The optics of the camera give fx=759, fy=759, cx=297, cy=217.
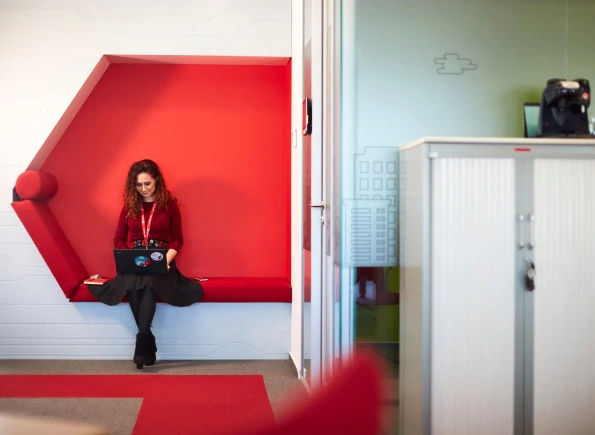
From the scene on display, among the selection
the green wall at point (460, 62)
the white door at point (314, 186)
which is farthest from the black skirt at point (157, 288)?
the green wall at point (460, 62)

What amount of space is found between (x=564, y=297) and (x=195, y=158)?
3822mm

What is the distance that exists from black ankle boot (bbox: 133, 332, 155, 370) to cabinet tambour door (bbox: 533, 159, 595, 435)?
3206 millimetres

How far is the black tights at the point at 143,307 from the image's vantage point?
5580 millimetres

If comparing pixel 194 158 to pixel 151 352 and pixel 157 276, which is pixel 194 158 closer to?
pixel 157 276

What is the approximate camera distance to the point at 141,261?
5.60 meters

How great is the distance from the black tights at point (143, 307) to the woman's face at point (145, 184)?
76 centimetres

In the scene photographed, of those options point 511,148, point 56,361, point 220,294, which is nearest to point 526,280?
point 511,148

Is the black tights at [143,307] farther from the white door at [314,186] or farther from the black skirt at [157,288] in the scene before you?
the white door at [314,186]

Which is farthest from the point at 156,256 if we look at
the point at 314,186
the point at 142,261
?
the point at 314,186

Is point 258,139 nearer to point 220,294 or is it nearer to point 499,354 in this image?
point 220,294

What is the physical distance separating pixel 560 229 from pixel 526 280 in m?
0.25

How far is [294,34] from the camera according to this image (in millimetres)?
5641

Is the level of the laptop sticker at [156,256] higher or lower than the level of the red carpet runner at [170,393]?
higher

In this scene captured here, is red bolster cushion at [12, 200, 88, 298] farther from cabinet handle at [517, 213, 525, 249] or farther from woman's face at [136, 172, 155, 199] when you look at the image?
cabinet handle at [517, 213, 525, 249]
